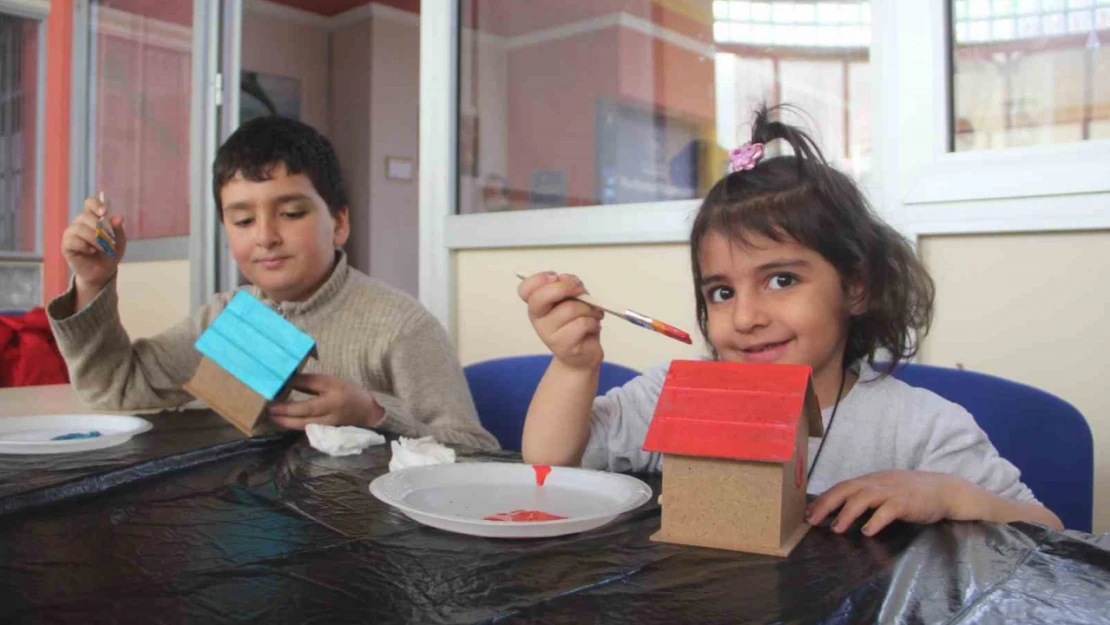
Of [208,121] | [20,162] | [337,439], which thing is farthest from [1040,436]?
[20,162]

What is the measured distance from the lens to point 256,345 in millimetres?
1021

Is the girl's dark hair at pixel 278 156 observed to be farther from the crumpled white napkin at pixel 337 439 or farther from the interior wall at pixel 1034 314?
the interior wall at pixel 1034 314

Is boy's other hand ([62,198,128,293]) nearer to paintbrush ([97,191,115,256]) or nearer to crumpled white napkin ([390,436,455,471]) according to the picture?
paintbrush ([97,191,115,256])

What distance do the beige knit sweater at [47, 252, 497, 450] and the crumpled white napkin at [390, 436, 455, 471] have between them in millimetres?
309

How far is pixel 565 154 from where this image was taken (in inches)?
87.6

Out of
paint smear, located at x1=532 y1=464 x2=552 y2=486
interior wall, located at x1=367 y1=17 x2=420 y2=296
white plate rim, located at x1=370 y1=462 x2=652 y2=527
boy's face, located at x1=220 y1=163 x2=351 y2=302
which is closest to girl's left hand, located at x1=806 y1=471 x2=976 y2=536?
white plate rim, located at x1=370 y1=462 x2=652 y2=527

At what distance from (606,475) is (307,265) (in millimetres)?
863

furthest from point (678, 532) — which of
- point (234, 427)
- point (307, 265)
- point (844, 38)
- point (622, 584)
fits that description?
point (844, 38)

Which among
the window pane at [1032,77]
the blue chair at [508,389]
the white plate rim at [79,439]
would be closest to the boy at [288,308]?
the blue chair at [508,389]

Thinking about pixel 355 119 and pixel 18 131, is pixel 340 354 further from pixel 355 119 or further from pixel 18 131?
pixel 18 131

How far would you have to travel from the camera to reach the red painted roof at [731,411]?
1.97ft

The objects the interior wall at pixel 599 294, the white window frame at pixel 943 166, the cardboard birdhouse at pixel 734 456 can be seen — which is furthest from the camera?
the interior wall at pixel 599 294

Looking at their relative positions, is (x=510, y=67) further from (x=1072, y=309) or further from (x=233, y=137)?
(x=1072, y=309)

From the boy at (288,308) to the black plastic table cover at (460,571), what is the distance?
593 millimetres
